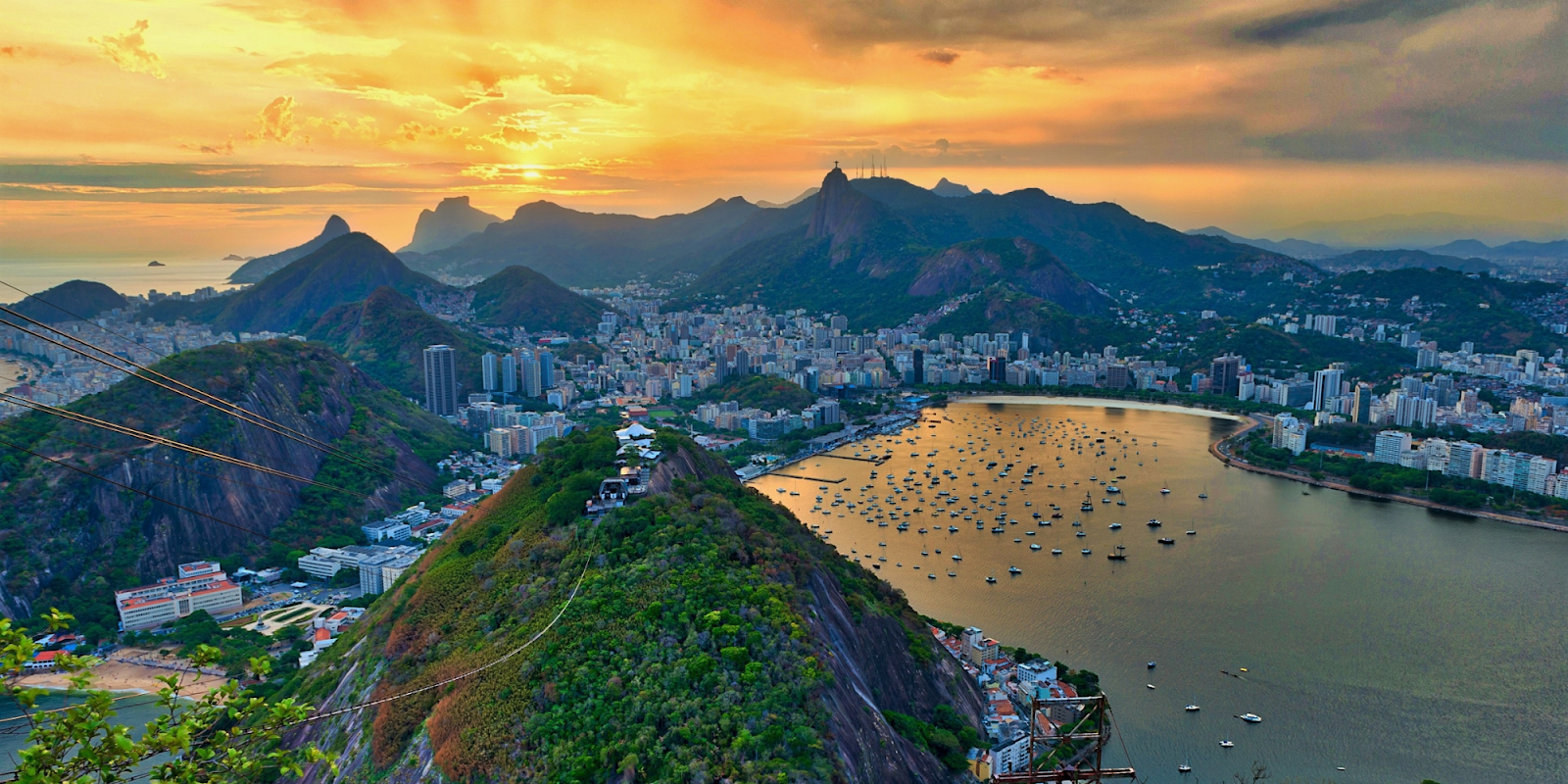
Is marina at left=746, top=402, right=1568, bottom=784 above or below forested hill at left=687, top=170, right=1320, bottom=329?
below

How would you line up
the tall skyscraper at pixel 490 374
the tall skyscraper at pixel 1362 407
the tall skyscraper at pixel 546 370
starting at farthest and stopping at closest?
the tall skyscraper at pixel 546 370, the tall skyscraper at pixel 490 374, the tall skyscraper at pixel 1362 407

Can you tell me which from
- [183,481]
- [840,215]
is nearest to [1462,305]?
[840,215]

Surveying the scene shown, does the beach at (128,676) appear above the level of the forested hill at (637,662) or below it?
below

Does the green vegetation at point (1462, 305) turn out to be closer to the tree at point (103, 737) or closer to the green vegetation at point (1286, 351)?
the green vegetation at point (1286, 351)

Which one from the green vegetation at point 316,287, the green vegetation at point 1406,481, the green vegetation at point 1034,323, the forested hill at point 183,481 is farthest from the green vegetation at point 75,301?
the green vegetation at point 1406,481

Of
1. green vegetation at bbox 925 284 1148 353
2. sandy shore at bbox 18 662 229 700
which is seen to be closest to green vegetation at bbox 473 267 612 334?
green vegetation at bbox 925 284 1148 353

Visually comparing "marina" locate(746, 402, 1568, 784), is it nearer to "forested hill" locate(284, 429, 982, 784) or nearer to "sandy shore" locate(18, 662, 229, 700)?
"forested hill" locate(284, 429, 982, 784)
